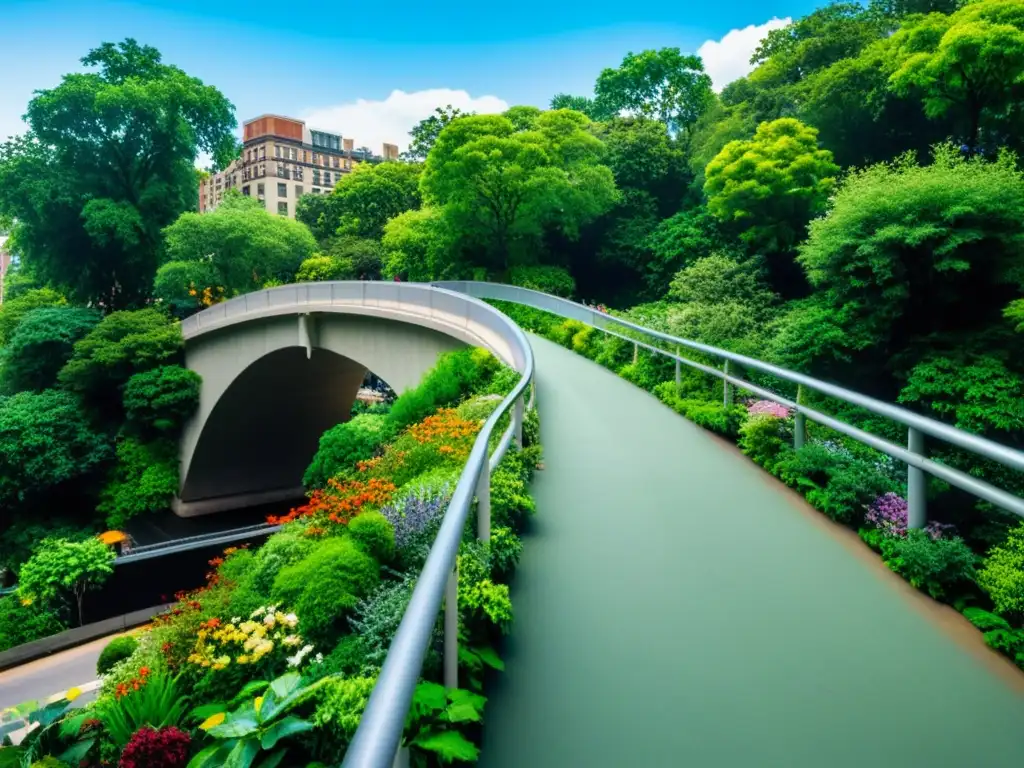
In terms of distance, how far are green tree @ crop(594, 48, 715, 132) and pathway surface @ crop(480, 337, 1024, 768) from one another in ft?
151

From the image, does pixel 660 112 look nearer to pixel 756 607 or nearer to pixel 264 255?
pixel 264 255

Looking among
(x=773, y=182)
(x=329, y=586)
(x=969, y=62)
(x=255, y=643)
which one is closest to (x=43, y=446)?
(x=255, y=643)

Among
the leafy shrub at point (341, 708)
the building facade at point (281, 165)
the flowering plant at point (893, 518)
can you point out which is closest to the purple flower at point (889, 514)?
the flowering plant at point (893, 518)

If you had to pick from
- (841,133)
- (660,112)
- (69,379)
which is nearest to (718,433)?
(841,133)

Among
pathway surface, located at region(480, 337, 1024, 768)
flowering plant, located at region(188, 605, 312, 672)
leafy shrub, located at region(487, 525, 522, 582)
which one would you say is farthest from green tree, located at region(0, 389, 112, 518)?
leafy shrub, located at region(487, 525, 522, 582)

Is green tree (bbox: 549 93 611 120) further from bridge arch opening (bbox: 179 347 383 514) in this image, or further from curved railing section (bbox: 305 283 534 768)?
curved railing section (bbox: 305 283 534 768)

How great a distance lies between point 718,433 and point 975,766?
17.9ft

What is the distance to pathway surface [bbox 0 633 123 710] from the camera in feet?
42.5

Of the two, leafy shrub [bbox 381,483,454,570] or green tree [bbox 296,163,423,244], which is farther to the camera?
green tree [bbox 296,163,423,244]

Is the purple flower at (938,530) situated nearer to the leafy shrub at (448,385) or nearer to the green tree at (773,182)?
the leafy shrub at (448,385)

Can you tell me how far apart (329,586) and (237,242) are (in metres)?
33.0

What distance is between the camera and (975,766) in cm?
240

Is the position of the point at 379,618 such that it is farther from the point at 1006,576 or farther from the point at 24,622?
the point at 24,622

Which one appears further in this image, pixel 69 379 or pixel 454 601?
pixel 69 379
